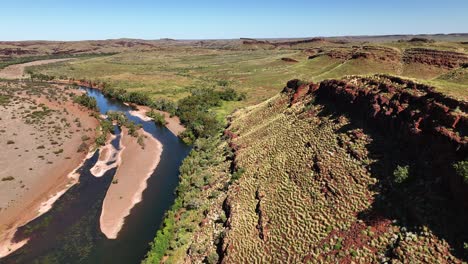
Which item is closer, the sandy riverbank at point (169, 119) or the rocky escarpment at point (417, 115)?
the rocky escarpment at point (417, 115)

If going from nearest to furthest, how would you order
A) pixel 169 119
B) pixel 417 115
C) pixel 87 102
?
pixel 417 115, pixel 169 119, pixel 87 102

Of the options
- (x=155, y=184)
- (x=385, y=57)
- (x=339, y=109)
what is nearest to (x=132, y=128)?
(x=155, y=184)

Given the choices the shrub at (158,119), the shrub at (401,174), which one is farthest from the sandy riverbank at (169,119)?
the shrub at (401,174)

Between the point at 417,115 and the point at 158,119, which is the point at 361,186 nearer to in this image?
the point at 417,115

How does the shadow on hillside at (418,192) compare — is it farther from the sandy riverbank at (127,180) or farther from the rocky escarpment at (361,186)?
the sandy riverbank at (127,180)

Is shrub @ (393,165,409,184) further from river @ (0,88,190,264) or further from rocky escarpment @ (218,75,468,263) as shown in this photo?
river @ (0,88,190,264)

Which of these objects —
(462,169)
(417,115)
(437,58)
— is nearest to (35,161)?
(417,115)
